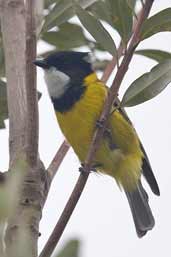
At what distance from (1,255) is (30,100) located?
981mm

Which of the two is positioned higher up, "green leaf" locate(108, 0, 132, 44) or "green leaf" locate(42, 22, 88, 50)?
"green leaf" locate(42, 22, 88, 50)

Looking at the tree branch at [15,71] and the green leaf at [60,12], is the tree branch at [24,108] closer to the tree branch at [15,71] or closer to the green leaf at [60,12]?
the tree branch at [15,71]

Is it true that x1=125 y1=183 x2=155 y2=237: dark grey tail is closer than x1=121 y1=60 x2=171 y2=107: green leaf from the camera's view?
No

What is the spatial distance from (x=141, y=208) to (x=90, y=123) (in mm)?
967

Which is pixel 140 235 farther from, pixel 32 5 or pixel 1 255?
pixel 1 255

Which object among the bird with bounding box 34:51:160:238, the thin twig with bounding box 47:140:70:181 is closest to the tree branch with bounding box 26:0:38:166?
the thin twig with bounding box 47:140:70:181

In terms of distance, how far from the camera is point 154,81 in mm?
1848

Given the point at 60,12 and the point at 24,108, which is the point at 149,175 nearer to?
the point at 60,12

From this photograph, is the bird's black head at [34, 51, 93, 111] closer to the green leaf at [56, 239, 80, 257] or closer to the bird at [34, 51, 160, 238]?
the bird at [34, 51, 160, 238]

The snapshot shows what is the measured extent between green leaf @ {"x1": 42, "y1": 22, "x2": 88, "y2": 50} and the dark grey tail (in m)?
1.14

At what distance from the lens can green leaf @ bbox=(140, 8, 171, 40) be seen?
1.65 m

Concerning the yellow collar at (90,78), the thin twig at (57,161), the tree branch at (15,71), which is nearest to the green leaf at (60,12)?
the tree branch at (15,71)

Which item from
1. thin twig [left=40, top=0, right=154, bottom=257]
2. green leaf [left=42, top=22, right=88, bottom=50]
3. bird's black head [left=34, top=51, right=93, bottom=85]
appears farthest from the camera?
Result: bird's black head [left=34, top=51, right=93, bottom=85]

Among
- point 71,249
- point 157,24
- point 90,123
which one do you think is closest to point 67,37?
point 90,123
